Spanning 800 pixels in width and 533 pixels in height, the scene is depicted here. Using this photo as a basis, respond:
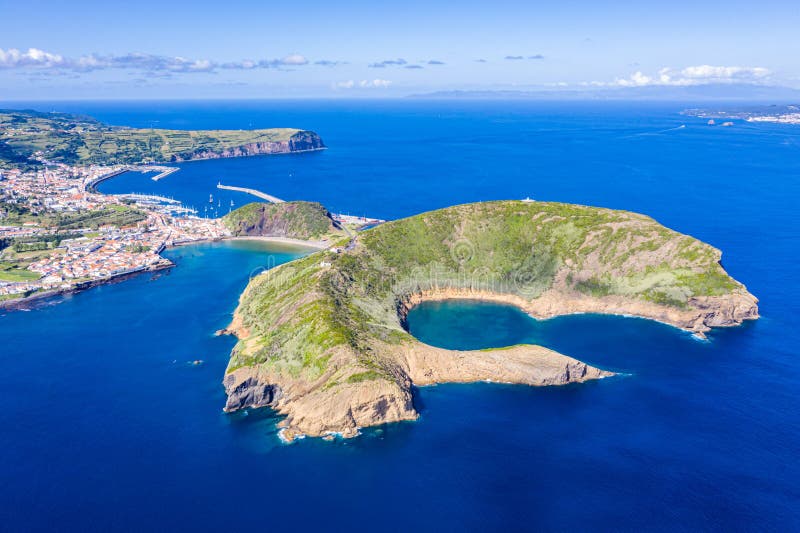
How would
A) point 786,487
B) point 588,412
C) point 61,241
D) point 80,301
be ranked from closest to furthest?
point 786,487
point 588,412
point 80,301
point 61,241

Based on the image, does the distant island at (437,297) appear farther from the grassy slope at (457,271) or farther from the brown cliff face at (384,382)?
the grassy slope at (457,271)

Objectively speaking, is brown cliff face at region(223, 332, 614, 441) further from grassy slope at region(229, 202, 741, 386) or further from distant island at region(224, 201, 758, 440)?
grassy slope at region(229, 202, 741, 386)

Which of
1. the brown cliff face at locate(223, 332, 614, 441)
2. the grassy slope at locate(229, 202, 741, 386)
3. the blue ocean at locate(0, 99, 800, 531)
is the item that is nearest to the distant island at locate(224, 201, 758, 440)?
the brown cliff face at locate(223, 332, 614, 441)

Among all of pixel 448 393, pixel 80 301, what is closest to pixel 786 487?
pixel 448 393

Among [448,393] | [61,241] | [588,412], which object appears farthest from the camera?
[61,241]

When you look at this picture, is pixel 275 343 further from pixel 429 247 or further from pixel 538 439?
pixel 429 247

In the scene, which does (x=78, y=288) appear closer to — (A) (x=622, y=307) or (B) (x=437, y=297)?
(B) (x=437, y=297)

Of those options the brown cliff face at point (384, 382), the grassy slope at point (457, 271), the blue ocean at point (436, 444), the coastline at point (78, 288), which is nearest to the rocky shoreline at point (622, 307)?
the grassy slope at point (457, 271)
